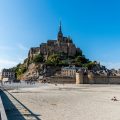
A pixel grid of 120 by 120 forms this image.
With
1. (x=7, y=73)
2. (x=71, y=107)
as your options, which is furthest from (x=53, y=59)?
(x=71, y=107)

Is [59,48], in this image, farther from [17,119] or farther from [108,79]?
[17,119]

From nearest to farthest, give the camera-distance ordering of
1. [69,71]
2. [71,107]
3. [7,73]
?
1. [71,107]
2. [69,71]
3. [7,73]

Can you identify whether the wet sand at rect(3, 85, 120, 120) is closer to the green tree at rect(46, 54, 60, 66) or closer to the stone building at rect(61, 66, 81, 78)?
the stone building at rect(61, 66, 81, 78)

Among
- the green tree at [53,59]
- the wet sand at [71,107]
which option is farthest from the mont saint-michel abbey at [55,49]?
the wet sand at [71,107]

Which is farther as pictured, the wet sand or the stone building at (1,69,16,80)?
the stone building at (1,69,16,80)

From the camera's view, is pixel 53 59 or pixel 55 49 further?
pixel 55 49

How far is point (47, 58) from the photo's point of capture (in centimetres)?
12556

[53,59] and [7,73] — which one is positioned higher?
[53,59]

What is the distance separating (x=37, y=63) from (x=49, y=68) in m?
9.45

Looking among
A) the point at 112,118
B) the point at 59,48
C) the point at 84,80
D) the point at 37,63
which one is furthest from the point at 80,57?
the point at 112,118

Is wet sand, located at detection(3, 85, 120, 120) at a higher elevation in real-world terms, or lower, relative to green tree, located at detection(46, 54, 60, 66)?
lower

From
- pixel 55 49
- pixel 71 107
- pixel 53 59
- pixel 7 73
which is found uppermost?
pixel 55 49

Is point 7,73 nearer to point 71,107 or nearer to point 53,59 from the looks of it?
point 53,59

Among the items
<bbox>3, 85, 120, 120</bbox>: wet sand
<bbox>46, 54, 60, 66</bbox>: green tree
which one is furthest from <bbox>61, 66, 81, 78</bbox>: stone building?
<bbox>3, 85, 120, 120</bbox>: wet sand
